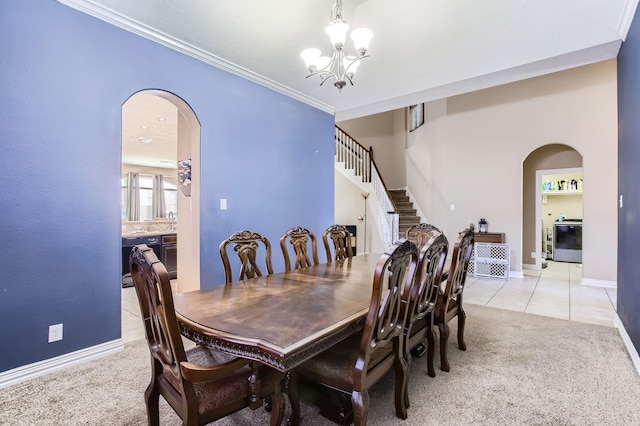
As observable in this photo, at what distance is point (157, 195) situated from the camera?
31.7ft

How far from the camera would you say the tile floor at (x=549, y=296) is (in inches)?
145

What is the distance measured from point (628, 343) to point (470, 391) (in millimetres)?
1734

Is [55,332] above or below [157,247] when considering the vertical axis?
below

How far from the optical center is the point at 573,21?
2803 mm

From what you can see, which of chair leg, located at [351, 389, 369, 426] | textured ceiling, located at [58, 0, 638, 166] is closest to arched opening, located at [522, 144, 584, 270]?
textured ceiling, located at [58, 0, 638, 166]

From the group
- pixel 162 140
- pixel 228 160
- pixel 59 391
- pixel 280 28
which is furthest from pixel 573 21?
pixel 162 140

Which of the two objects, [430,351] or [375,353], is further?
[430,351]

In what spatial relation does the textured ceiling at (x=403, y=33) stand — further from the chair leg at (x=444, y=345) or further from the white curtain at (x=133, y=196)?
the white curtain at (x=133, y=196)

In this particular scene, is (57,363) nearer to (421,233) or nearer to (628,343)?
(421,233)

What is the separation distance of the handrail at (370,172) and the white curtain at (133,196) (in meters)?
5.86

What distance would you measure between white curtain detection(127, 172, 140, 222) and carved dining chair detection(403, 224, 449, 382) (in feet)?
30.2

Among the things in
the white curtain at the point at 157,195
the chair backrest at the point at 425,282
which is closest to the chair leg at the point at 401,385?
the chair backrest at the point at 425,282

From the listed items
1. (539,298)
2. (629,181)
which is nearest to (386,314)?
(629,181)

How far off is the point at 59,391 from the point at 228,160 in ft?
7.79
